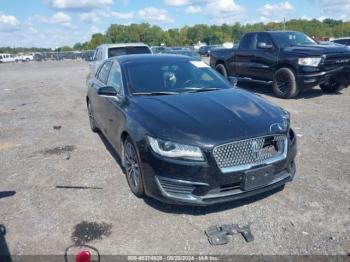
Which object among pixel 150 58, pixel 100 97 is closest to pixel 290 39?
pixel 150 58

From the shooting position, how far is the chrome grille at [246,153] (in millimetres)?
3506

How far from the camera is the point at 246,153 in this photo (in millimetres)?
3592

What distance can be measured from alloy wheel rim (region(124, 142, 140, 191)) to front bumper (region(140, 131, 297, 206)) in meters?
0.40

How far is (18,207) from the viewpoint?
14.0 feet

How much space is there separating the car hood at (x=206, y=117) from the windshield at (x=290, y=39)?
21.8ft

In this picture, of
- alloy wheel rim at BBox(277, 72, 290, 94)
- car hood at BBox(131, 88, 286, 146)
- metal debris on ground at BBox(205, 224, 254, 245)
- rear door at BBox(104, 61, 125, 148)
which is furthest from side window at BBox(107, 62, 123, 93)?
alloy wheel rim at BBox(277, 72, 290, 94)

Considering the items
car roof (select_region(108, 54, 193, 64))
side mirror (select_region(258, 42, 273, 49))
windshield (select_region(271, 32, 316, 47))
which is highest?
windshield (select_region(271, 32, 316, 47))

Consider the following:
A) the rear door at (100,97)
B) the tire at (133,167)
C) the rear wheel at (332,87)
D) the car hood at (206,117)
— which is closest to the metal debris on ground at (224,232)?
the car hood at (206,117)

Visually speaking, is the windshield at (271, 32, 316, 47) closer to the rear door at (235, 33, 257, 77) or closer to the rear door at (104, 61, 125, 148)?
the rear door at (235, 33, 257, 77)

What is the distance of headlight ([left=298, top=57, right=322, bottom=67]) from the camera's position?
31.3ft

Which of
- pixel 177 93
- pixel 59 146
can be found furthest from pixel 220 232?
pixel 59 146

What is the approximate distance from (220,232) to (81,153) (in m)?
3.40

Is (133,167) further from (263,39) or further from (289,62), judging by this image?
(263,39)

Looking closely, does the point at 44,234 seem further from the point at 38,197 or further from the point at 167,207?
the point at 167,207
